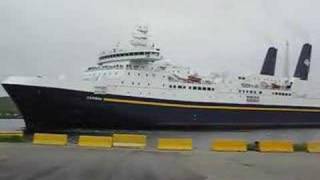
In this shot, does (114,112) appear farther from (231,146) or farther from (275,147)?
(275,147)

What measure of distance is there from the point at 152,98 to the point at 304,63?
38075 millimetres

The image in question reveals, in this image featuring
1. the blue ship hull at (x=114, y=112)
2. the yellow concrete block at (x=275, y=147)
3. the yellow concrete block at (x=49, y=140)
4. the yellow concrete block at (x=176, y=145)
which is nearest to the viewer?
the yellow concrete block at (x=275, y=147)

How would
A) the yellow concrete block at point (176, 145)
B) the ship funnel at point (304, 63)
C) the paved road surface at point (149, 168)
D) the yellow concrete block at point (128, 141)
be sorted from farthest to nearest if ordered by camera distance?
the ship funnel at point (304, 63), the yellow concrete block at point (128, 141), the yellow concrete block at point (176, 145), the paved road surface at point (149, 168)

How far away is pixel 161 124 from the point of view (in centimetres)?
6391

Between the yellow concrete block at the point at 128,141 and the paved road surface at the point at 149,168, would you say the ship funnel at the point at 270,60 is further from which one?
the paved road surface at the point at 149,168

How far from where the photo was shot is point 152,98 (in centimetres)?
6309

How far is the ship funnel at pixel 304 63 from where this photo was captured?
89056 millimetres

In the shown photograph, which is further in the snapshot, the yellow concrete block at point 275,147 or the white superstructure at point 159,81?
the white superstructure at point 159,81

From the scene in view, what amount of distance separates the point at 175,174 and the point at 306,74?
7737cm

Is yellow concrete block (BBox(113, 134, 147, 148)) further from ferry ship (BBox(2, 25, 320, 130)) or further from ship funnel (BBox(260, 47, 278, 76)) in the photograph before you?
ship funnel (BBox(260, 47, 278, 76))

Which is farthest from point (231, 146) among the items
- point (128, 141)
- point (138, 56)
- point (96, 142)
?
point (138, 56)

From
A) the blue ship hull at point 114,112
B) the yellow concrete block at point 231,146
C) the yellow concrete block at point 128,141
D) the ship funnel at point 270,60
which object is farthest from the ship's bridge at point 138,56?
the yellow concrete block at point 231,146

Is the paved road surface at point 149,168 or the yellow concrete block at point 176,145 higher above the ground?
the paved road surface at point 149,168

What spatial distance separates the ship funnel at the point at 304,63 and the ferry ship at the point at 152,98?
533cm
